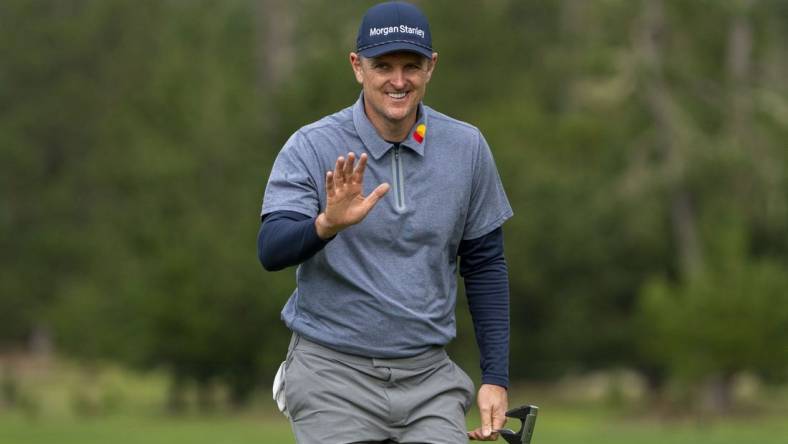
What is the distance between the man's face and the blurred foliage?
26.6m

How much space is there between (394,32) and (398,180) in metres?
0.49

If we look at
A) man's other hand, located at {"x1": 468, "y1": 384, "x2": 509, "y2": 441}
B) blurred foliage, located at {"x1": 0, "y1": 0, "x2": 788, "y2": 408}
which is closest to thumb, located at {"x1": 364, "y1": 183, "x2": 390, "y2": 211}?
man's other hand, located at {"x1": 468, "y1": 384, "x2": 509, "y2": 441}

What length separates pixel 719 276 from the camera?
3166cm

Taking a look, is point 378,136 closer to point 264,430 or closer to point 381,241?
point 381,241

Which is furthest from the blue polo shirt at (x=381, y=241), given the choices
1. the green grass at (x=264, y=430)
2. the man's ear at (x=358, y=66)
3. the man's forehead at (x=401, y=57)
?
the green grass at (x=264, y=430)

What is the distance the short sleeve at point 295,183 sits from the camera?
5.14 metres

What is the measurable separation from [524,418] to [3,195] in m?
49.1

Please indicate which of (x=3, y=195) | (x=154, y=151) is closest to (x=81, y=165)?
(x=3, y=195)

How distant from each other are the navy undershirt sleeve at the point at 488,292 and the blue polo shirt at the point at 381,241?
0.60 feet

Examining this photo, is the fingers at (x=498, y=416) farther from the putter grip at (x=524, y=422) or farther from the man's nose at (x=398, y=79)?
the man's nose at (x=398, y=79)

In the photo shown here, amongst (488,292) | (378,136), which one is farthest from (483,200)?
(378,136)

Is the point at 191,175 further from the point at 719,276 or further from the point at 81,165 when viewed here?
the point at 81,165

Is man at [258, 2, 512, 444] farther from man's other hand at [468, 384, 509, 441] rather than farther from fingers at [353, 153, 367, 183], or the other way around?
fingers at [353, 153, 367, 183]

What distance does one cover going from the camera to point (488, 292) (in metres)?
5.62
